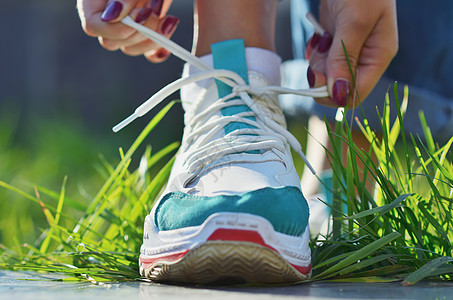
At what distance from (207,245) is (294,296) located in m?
0.12

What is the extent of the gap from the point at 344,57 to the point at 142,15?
40 cm

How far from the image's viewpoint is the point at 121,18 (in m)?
1.09

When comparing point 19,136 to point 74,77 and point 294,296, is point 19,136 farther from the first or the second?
point 294,296

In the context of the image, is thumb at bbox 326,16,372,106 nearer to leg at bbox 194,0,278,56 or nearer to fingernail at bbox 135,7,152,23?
leg at bbox 194,0,278,56

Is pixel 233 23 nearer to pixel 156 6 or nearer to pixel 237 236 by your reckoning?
pixel 156 6

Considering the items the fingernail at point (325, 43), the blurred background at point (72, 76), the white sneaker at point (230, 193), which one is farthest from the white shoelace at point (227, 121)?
the blurred background at point (72, 76)

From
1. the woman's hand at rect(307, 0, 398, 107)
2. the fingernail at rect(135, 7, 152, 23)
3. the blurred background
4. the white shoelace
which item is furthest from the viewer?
the blurred background

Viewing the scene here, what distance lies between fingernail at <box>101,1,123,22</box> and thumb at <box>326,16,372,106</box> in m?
0.40

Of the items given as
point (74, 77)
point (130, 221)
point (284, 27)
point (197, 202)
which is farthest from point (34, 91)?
point (197, 202)

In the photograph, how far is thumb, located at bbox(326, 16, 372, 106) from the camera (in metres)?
1.03

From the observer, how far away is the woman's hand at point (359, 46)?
102 cm

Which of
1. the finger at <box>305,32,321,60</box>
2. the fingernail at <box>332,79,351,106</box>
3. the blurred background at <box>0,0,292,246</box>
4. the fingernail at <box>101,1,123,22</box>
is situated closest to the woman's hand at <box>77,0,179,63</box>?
the fingernail at <box>101,1,123,22</box>

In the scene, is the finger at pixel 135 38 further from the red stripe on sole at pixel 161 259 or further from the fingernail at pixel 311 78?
the red stripe on sole at pixel 161 259

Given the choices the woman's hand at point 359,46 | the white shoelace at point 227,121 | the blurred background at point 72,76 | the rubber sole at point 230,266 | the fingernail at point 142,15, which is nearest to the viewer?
the rubber sole at point 230,266
